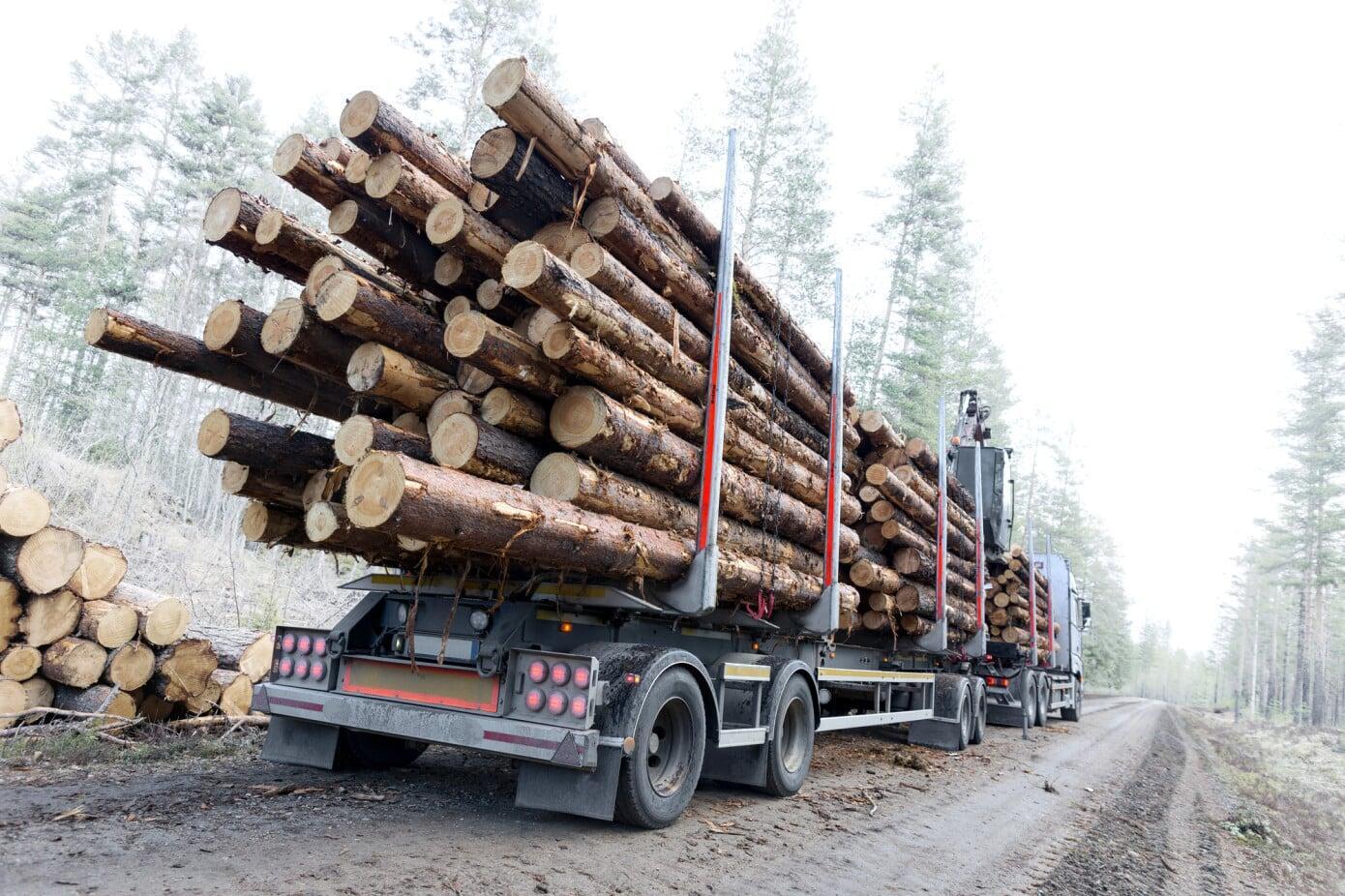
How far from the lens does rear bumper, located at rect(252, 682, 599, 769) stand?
4.03m

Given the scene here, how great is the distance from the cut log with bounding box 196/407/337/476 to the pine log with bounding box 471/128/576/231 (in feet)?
6.46

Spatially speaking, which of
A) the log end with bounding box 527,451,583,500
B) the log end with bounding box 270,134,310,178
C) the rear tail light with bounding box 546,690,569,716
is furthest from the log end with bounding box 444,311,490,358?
the rear tail light with bounding box 546,690,569,716

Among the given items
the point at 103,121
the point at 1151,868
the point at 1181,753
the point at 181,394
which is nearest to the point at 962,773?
the point at 1151,868

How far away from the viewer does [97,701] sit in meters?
6.27

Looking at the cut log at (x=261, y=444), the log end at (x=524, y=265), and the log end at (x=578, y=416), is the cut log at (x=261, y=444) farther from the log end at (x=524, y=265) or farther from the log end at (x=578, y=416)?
the log end at (x=524, y=265)

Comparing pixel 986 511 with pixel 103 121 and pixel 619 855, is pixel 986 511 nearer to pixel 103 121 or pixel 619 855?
pixel 619 855

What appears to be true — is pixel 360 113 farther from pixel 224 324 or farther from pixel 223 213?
pixel 224 324

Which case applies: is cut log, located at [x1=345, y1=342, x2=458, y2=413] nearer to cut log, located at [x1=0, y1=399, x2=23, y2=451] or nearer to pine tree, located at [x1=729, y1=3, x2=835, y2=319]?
cut log, located at [x1=0, y1=399, x2=23, y2=451]

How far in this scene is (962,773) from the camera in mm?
8516

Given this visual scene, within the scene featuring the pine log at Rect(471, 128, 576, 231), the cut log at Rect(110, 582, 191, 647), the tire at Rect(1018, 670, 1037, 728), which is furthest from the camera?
the tire at Rect(1018, 670, 1037, 728)

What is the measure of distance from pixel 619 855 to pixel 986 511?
448 inches

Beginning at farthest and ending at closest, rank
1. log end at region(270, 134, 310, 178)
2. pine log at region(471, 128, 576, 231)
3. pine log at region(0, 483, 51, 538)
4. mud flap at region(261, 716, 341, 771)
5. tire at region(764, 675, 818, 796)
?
pine log at region(0, 483, 51, 538)
tire at region(764, 675, 818, 796)
mud flap at region(261, 716, 341, 771)
log end at region(270, 134, 310, 178)
pine log at region(471, 128, 576, 231)

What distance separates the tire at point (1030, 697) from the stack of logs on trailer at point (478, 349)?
10.5 m

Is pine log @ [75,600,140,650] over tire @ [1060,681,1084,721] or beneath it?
over
